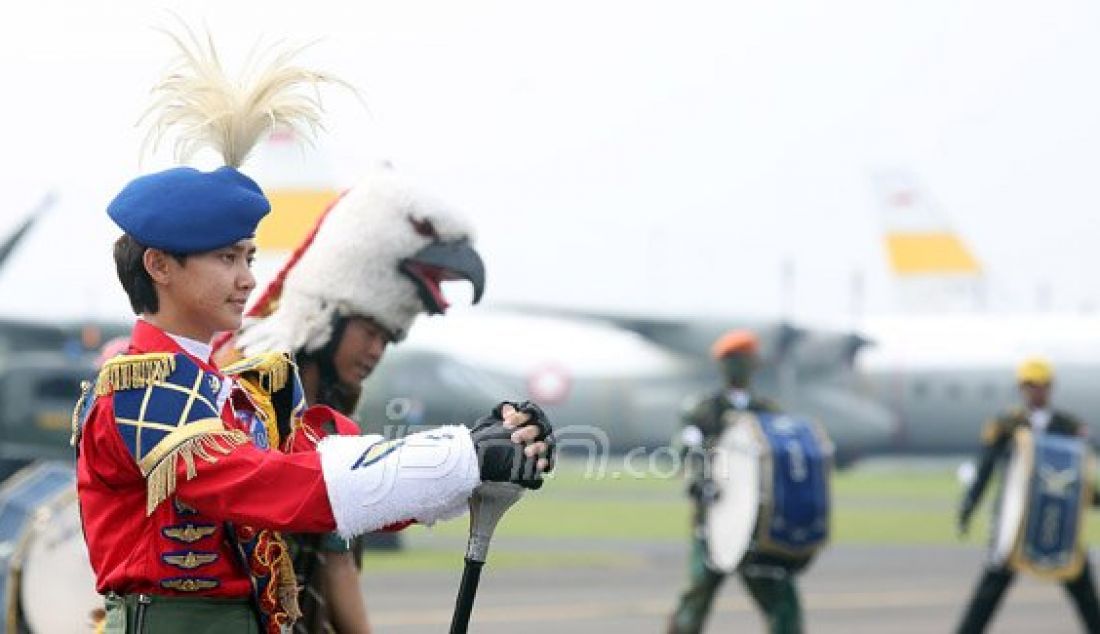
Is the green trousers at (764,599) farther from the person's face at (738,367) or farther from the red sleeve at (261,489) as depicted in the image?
the red sleeve at (261,489)

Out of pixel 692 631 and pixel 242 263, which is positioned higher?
pixel 242 263

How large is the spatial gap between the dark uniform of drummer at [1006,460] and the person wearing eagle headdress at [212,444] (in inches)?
302

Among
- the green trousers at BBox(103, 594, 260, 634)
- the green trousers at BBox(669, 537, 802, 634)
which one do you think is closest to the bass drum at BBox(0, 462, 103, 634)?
the green trousers at BBox(103, 594, 260, 634)

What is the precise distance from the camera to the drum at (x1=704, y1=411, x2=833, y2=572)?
963 centimetres

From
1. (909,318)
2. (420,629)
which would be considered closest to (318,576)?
(420,629)

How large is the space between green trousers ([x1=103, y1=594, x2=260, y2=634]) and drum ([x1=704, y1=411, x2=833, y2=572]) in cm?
656

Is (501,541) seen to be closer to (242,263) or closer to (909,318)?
(242,263)

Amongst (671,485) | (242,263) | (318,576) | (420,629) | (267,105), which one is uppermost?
(267,105)

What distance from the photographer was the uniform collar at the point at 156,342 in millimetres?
3188

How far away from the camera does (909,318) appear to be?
134 feet

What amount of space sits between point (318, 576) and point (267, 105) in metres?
1.13

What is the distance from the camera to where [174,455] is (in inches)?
117

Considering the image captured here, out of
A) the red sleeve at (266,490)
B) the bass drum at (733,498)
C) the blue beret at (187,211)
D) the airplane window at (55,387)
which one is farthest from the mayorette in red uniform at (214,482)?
the airplane window at (55,387)

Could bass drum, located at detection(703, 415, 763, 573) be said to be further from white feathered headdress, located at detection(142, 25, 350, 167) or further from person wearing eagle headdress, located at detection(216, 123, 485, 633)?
white feathered headdress, located at detection(142, 25, 350, 167)
